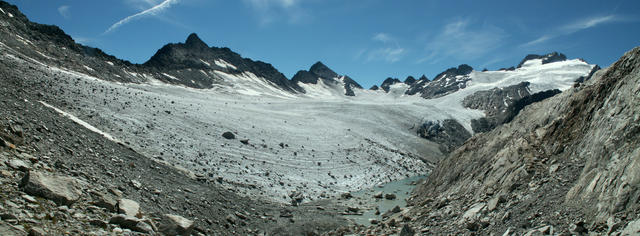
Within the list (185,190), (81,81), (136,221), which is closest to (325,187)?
(185,190)

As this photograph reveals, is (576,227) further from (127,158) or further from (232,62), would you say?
(232,62)

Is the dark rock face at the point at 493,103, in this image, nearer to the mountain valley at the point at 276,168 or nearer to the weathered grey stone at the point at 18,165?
the mountain valley at the point at 276,168

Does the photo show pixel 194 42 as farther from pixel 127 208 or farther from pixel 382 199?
pixel 127 208

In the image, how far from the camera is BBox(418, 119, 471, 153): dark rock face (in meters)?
73.5

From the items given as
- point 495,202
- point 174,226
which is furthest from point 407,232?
point 174,226

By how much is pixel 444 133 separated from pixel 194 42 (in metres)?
115

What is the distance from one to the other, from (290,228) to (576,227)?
1348cm

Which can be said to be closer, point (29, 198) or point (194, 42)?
point (29, 198)

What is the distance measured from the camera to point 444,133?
255 feet

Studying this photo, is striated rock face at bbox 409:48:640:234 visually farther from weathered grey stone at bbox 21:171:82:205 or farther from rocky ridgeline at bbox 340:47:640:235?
weathered grey stone at bbox 21:171:82:205

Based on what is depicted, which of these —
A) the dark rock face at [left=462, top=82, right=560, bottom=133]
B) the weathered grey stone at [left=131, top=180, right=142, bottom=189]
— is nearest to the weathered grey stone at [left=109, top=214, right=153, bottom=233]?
the weathered grey stone at [left=131, top=180, right=142, bottom=189]

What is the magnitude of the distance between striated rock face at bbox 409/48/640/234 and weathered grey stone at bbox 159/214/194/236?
353 inches

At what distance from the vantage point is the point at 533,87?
150 meters

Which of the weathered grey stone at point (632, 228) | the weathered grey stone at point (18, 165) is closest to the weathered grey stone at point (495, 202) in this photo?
the weathered grey stone at point (632, 228)
